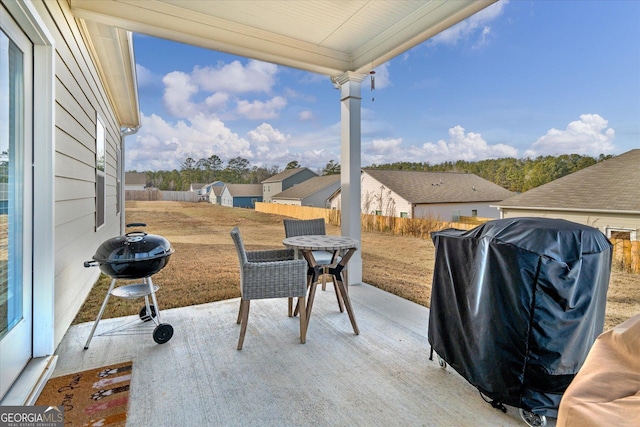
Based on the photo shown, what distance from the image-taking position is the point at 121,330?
2.71 m

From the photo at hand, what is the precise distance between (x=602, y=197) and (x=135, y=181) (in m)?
5.07

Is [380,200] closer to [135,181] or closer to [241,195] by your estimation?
[241,195]

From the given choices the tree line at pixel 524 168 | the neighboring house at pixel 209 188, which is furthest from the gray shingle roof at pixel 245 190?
the tree line at pixel 524 168

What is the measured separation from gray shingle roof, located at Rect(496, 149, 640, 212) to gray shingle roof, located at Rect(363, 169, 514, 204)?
0.31 metres

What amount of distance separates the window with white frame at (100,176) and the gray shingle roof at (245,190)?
1.54 meters

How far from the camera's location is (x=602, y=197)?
6.58 ft

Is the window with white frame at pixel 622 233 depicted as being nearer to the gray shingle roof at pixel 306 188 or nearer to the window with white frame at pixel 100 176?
the gray shingle roof at pixel 306 188

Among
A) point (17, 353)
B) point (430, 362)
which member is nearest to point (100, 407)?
point (17, 353)

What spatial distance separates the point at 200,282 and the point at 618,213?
3.88 meters

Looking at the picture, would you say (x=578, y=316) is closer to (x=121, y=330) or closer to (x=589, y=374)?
(x=589, y=374)

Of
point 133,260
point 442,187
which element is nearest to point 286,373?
point 133,260

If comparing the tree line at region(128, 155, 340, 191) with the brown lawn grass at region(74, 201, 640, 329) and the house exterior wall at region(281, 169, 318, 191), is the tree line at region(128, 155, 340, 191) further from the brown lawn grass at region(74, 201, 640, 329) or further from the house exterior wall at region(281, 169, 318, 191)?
the brown lawn grass at region(74, 201, 640, 329)

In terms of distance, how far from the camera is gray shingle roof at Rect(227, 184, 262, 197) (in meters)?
4.56

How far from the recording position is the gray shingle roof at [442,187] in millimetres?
2692
